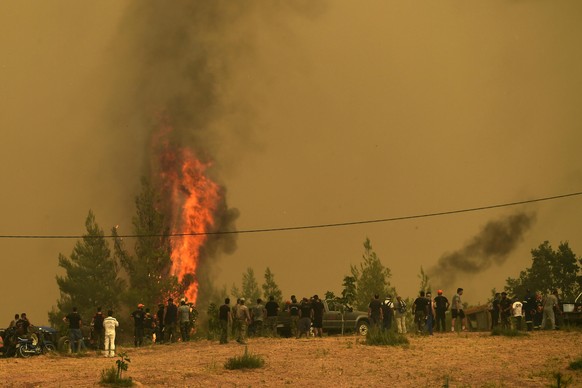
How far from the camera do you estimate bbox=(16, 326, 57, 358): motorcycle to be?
34594 mm

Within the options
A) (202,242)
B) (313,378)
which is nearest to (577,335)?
(313,378)

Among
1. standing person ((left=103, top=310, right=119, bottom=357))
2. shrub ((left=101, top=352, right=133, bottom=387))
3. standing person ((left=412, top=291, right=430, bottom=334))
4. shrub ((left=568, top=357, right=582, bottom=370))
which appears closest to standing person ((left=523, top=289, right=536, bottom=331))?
standing person ((left=412, top=291, right=430, bottom=334))

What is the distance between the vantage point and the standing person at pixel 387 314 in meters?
38.3

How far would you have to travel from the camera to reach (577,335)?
120ft

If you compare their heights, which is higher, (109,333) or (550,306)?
(550,306)

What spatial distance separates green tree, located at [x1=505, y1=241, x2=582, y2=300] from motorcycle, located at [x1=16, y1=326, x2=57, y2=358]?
60.6 metres

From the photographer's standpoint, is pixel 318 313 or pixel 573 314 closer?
pixel 318 313

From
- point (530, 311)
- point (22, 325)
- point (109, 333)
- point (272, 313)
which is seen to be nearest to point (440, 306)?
point (530, 311)

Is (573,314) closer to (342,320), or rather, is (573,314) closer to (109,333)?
(342,320)

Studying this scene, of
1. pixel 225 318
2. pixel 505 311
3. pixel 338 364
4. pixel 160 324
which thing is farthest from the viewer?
pixel 160 324

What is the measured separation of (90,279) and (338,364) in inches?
1632

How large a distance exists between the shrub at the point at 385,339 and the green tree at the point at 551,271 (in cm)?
5643

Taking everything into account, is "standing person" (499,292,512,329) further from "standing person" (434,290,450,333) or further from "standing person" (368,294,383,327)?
"standing person" (368,294,383,327)

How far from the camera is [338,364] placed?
1213 inches
